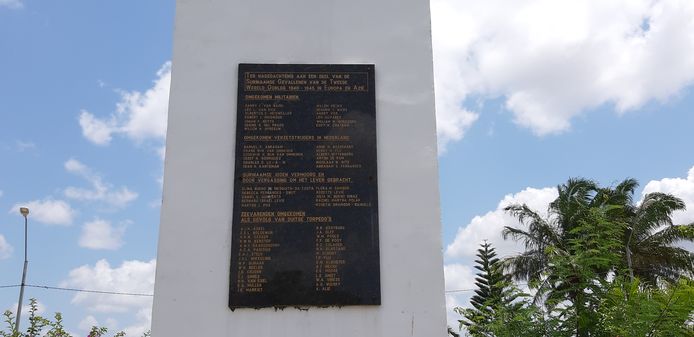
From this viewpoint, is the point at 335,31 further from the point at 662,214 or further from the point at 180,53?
the point at 662,214

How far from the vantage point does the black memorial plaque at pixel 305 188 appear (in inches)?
212

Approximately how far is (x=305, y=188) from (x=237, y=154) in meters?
0.68

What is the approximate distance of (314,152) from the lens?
572 cm

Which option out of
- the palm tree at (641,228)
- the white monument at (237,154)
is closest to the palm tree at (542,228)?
the palm tree at (641,228)

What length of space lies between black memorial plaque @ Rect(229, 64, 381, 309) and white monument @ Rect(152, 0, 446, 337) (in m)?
0.07

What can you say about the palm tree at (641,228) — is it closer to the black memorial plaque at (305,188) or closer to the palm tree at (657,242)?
the palm tree at (657,242)

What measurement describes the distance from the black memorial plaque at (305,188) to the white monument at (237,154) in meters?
0.07

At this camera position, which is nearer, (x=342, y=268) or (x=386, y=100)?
(x=342, y=268)

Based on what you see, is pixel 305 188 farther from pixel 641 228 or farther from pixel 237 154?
pixel 641 228

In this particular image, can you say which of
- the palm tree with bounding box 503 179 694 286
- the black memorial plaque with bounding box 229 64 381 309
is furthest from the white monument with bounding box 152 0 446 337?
the palm tree with bounding box 503 179 694 286

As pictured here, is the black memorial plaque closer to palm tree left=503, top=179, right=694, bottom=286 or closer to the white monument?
the white monument

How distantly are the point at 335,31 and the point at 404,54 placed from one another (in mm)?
695

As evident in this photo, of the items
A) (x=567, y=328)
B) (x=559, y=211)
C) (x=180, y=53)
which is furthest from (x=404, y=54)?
(x=559, y=211)

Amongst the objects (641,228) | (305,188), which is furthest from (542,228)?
(305,188)
